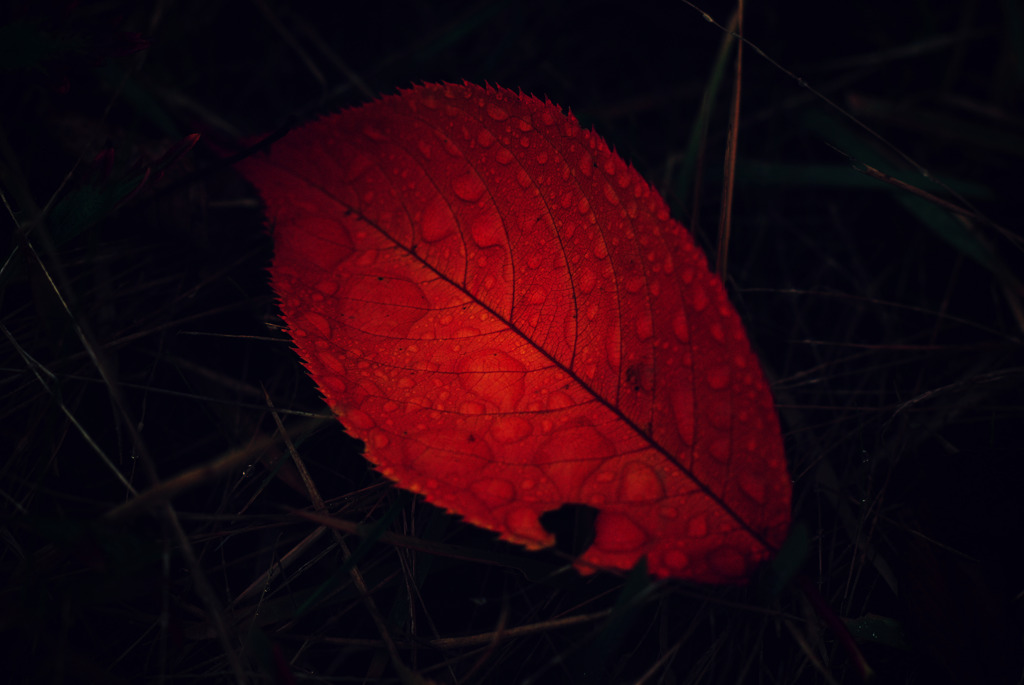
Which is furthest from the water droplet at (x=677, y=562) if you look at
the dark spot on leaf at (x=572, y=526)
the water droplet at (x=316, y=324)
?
the water droplet at (x=316, y=324)

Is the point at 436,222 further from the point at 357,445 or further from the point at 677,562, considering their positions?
the point at 677,562

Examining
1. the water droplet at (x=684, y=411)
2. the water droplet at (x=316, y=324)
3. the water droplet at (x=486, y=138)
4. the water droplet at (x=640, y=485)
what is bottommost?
the water droplet at (x=640, y=485)

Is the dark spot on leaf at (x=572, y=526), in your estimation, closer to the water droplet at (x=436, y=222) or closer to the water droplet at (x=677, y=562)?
the water droplet at (x=677, y=562)

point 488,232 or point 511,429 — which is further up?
point 488,232

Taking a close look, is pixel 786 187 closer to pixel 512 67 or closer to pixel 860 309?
pixel 860 309

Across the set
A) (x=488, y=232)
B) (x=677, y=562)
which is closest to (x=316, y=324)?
(x=488, y=232)

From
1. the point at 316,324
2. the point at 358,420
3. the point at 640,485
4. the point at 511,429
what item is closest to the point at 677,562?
the point at 640,485

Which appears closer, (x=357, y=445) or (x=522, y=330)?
(x=522, y=330)

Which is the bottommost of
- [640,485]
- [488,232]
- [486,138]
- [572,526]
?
[572,526]
